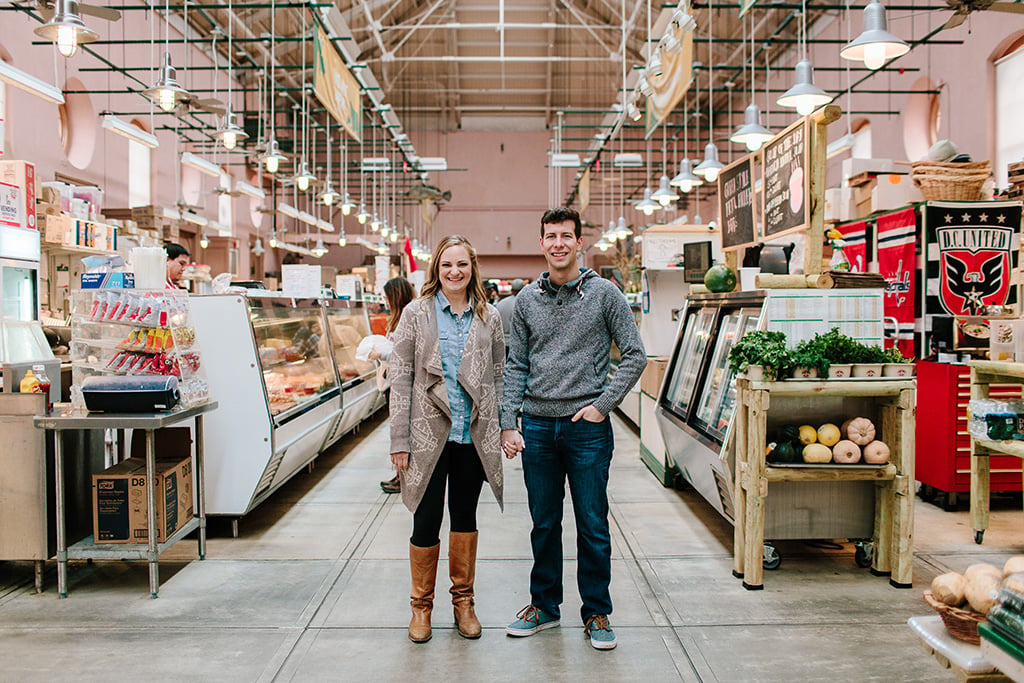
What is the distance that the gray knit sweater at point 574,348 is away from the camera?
9.97 feet

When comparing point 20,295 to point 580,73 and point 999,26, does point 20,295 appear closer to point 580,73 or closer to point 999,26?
point 999,26

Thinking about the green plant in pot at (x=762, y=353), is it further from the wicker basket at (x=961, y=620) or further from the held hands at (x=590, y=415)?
the wicker basket at (x=961, y=620)

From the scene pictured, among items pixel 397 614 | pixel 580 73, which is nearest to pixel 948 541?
pixel 397 614

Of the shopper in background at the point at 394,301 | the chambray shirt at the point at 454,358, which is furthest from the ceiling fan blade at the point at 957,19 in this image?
the shopper in background at the point at 394,301

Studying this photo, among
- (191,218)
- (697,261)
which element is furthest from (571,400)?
(191,218)

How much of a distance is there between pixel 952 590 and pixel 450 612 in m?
2.29

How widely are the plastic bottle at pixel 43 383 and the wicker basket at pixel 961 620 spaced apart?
13.0 ft

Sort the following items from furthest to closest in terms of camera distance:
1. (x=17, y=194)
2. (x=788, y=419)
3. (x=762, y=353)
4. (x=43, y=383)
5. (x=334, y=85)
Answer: (x=334, y=85) < (x=17, y=194) < (x=788, y=419) < (x=43, y=383) < (x=762, y=353)

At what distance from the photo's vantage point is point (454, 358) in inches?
124

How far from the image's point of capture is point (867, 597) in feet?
11.7

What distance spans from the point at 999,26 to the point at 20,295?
39.2 ft

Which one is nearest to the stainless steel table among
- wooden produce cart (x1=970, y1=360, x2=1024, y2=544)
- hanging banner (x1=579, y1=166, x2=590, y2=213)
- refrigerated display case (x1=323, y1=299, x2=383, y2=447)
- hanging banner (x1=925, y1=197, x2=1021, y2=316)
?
refrigerated display case (x1=323, y1=299, x2=383, y2=447)

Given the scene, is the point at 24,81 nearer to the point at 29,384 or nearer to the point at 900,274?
the point at 29,384

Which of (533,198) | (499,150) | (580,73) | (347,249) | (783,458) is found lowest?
(783,458)
